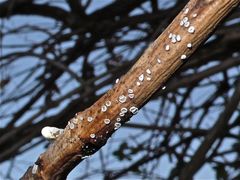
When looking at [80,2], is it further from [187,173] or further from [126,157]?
[187,173]

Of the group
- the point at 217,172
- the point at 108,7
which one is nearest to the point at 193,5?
the point at 217,172

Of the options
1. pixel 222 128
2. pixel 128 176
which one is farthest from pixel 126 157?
pixel 222 128

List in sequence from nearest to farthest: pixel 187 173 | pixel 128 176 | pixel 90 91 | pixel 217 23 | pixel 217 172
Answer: pixel 217 23
pixel 187 173
pixel 90 91
pixel 217 172
pixel 128 176

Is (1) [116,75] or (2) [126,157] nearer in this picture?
(1) [116,75]

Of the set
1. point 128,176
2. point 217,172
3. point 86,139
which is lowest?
point 86,139

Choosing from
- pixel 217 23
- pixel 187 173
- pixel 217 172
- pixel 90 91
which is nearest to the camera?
A: pixel 217 23

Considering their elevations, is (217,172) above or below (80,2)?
below
